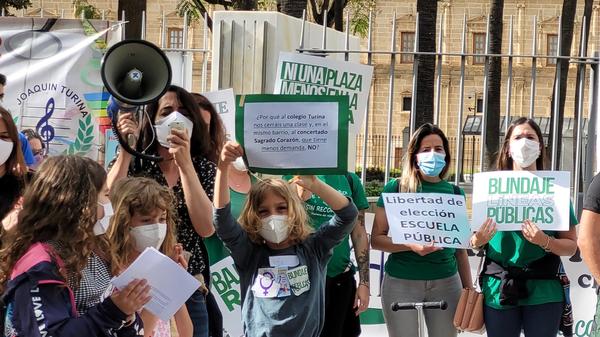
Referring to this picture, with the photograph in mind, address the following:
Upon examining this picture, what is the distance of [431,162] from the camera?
636 centimetres

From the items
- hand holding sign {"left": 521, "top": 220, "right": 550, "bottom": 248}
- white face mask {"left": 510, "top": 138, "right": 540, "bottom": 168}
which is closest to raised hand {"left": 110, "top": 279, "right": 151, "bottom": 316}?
hand holding sign {"left": 521, "top": 220, "right": 550, "bottom": 248}

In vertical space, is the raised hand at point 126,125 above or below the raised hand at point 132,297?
above

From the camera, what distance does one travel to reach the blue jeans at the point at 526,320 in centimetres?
604

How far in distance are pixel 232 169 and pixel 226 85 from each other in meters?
1.88

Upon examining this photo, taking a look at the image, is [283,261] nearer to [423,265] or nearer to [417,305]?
[417,305]

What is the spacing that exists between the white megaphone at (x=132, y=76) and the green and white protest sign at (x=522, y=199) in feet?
7.55

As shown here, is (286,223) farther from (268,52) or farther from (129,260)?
(268,52)

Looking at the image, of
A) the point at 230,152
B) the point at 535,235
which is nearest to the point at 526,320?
the point at 535,235

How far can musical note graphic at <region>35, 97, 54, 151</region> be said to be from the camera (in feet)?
27.7

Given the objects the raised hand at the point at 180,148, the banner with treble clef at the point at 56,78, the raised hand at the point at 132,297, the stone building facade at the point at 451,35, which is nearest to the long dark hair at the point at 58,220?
the raised hand at the point at 132,297

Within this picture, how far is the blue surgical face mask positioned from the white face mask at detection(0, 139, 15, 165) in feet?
8.82

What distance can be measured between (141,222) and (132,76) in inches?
42.1

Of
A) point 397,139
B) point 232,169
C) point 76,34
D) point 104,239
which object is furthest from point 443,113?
point 104,239

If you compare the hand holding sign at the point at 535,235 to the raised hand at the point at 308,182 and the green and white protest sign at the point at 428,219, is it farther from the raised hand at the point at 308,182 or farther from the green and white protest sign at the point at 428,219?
the raised hand at the point at 308,182
